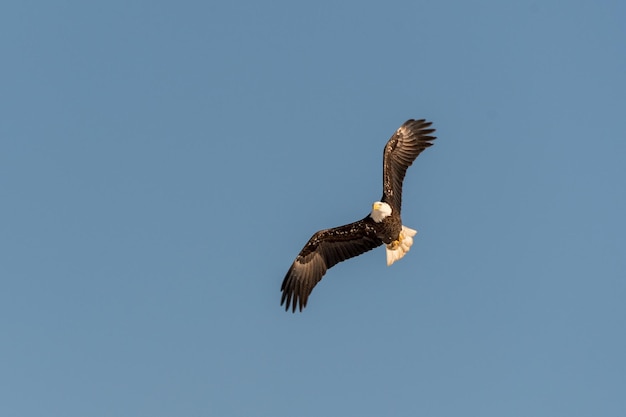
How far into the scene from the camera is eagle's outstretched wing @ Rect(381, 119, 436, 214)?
22.8 m

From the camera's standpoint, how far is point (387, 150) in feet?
75.4

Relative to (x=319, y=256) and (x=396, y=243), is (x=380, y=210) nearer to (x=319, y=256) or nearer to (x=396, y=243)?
(x=396, y=243)

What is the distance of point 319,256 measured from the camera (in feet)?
78.3

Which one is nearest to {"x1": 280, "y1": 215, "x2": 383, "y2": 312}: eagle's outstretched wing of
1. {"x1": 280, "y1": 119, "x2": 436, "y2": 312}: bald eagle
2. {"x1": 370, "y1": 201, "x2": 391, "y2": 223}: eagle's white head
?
{"x1": 280, "y1": 119, "x2": 436, "y2": 312}: bald eagle

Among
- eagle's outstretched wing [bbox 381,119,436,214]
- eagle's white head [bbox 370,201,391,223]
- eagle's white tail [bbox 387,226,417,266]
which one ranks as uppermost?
eagle's outstretched wing [bbox 381,119,436,214]

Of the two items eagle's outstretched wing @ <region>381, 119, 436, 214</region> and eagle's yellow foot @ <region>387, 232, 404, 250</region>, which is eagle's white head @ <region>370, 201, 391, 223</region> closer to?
eagle's outstretched wing @ <region>381, 119, 436, 214</region>

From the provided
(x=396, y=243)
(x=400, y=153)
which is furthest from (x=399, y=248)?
(x=400, y=153)

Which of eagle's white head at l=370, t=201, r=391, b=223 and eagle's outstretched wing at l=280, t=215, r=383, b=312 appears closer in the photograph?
eagle's white head at l=370, t=201, r=391, b=223

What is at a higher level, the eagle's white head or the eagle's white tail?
the eagle's white head

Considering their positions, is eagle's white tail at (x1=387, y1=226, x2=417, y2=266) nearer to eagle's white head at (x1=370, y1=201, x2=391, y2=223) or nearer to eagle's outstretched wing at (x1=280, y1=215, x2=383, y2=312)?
eagle's outstretched wing at (x1=280, y1=215, x2=383, y2=312)

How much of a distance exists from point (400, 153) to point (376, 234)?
1.83 metres

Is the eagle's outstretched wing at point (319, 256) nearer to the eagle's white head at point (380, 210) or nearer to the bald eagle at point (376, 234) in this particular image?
the bald eagle at point (376, 234)

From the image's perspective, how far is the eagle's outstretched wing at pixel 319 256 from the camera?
77.2 feet

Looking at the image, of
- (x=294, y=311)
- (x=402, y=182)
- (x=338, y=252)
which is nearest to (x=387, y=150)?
(x=402, y=182)
